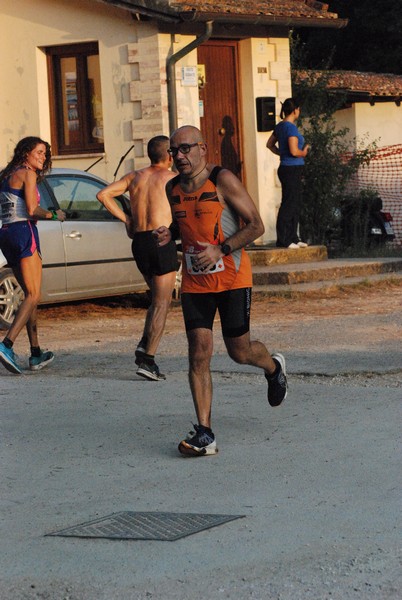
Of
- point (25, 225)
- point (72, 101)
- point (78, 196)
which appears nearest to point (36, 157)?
point (25, 225)

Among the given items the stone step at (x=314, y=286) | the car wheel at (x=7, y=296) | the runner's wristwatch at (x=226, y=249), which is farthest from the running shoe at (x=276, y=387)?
the stone step at (x=314, y=286)

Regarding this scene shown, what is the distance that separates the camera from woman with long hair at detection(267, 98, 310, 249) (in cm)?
1873

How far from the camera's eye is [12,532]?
6207 mm

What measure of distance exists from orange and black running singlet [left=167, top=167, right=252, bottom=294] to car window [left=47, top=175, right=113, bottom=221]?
7.35m

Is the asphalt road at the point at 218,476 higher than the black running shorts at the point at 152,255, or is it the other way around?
the black running shorts at the point at 152,255

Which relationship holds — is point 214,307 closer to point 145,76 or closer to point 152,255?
point 152,255

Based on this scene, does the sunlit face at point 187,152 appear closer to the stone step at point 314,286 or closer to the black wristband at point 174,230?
the black wristband at point 174,230

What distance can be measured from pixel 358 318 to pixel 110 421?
5707 millimetres

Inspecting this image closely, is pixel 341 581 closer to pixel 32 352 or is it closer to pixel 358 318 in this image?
pixel 32 352

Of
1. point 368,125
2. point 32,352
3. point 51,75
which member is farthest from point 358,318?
point 368,125

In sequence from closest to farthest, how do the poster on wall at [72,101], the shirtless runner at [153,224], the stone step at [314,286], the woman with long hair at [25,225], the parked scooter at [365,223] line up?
the shirtless runner at [153,224], the woman with long hair at [25,225], the stone step at [314,286], the poster on wall at [72,101], the parked scooter at [365,223]

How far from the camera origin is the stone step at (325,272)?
17438 millimetres

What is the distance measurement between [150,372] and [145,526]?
439cm

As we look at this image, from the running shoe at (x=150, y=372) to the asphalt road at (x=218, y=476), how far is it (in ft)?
0.39
